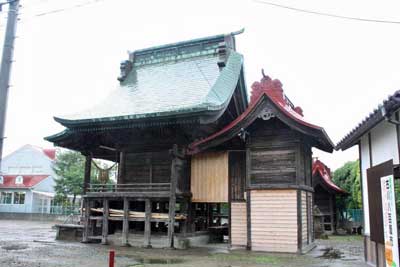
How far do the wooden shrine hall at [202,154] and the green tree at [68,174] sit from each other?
22904mm

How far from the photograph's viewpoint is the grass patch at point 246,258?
11.1m

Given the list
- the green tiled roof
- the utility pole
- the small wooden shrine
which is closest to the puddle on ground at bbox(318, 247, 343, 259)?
the green tiled roof

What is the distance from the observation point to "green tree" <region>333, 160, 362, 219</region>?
949 inches

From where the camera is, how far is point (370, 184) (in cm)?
891

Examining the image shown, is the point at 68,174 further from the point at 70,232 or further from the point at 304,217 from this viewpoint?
the point at 304,217

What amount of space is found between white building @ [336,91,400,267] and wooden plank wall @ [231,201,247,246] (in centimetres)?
426

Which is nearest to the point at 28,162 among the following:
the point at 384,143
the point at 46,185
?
the point at 46,185

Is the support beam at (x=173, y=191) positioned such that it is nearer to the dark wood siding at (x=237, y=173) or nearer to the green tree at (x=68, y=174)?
the dark wood siding at (x=237, y=173)

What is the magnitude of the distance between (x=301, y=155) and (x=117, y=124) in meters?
7.07

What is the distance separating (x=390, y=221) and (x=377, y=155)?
9.20 feet

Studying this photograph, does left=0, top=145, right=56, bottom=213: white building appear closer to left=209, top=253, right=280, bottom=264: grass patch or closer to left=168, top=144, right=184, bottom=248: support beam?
left=168, top=144, right=184, bottom=248: support beam

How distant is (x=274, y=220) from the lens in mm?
13039

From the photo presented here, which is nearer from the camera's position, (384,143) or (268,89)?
(384,143)

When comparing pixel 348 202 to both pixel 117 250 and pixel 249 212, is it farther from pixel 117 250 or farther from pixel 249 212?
pixel 117 250
